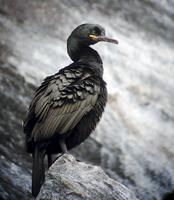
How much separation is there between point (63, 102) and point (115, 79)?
4.00 meters

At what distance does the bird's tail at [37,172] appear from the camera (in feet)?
30.1

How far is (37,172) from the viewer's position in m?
9.30

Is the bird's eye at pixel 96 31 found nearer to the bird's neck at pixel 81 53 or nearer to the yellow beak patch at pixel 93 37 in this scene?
the yellow beak patch at pixel 93 37

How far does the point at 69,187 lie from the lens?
8672 mm

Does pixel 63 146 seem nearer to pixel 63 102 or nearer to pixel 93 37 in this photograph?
pixel 63 102

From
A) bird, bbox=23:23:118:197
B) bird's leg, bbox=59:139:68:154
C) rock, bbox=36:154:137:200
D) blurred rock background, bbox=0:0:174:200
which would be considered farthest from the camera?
blurred rock background, bbox=0:0:174:200

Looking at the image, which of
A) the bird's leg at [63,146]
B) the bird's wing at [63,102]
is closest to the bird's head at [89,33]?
the bird's wing at [63,102]

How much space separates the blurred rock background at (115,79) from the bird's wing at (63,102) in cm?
197

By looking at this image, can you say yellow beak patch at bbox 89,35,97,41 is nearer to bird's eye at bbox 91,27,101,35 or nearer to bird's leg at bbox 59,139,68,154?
bird's eye at bbox 91,27,101,35

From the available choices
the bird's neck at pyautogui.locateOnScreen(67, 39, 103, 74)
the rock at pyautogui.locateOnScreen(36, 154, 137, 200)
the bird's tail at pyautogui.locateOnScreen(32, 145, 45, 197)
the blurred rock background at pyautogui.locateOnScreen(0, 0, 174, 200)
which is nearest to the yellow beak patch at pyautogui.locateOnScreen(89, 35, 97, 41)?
the bird's neck at pyautogui.locateOnScreen(67, 39, 103, 74)

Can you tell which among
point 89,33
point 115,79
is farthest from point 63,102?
point 115,79

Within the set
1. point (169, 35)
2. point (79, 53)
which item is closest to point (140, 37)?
point (169, 35)

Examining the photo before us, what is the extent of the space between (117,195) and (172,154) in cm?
425

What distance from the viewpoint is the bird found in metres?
9.48
